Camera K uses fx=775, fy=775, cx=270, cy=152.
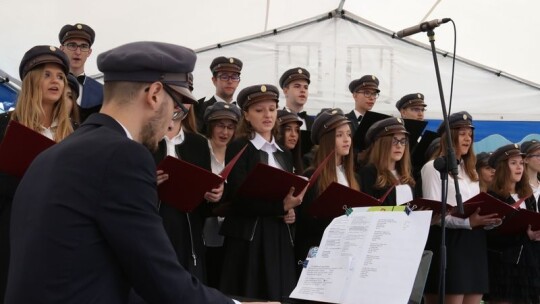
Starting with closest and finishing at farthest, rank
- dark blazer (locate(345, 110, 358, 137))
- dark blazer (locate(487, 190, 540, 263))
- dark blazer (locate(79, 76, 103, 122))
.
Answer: dark blazer (locate(79, 76, 103, 122)) → dark blazer (locate(487, 190, 540, 263)) → dark blazer (locate(345, 110, 358, 137))

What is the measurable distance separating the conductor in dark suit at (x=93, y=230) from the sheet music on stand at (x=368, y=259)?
2.50 feet

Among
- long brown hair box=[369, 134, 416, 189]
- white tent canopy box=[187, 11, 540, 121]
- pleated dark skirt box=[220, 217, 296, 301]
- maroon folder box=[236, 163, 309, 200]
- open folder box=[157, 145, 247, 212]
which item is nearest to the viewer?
open folder box=[157, 145, 247, 212]

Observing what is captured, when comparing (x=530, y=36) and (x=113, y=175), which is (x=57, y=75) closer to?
(x=113, y=175)

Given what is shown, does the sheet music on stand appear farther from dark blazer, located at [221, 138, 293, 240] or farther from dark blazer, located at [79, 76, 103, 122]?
dark blazer, located at [79, 76, 103, 122]

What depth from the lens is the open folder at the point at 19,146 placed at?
369cm

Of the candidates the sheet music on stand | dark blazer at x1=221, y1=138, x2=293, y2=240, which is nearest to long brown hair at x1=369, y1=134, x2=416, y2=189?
dark blazer at x1=221, y1=138, x2=293, y2=240

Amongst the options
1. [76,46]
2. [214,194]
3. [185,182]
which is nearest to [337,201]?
[214,194]

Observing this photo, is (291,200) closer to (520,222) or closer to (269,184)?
(269,184)

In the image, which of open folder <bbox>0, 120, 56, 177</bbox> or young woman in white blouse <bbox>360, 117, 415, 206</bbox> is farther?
young woman in white blouse <bbox>360, 117, 415, 206</bbox>

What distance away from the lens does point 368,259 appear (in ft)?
8.60

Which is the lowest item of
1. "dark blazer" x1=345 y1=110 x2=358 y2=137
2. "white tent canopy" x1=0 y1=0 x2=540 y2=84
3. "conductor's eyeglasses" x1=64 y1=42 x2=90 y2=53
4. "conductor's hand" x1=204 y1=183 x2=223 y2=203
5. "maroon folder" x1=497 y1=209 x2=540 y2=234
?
"maroon folder" x1=497 y1=209 x2=540 y2=234

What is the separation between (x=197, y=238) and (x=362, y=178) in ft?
4.68

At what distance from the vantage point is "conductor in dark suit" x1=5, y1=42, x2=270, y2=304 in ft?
6.03

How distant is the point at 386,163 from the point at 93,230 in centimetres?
400
